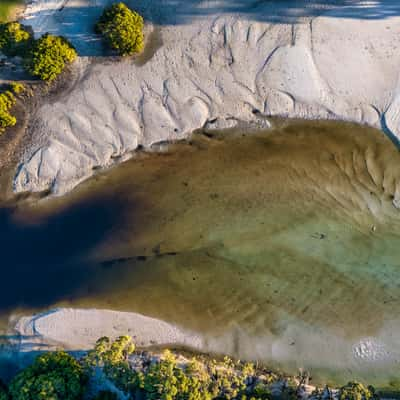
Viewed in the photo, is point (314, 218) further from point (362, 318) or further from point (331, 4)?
point (331, 4)

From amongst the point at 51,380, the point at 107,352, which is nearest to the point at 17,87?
the point at 107,352

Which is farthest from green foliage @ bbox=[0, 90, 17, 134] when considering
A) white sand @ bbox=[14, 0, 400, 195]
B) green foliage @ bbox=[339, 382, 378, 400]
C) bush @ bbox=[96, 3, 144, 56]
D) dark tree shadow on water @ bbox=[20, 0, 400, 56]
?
green foliage @ bbox=[339, 382, 378, 400]

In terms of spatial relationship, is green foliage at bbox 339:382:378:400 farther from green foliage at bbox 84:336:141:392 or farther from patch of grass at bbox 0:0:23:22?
patch of grass at bbox 0:0:23:22

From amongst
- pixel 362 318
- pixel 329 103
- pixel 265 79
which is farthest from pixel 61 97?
pixel 362 318

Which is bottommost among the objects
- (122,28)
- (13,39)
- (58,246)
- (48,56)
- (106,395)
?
(106,395)

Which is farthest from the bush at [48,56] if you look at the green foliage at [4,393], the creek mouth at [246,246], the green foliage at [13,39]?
the green foliage at [4,393]

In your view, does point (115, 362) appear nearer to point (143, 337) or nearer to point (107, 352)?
point (107, 352)
